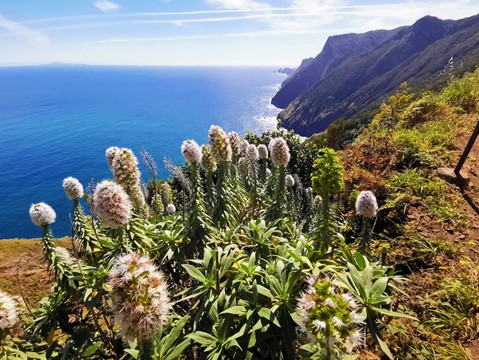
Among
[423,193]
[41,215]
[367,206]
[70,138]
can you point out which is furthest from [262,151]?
[70,138]

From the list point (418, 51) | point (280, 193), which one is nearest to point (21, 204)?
point (280, 193)

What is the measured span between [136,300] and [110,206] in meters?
1.83

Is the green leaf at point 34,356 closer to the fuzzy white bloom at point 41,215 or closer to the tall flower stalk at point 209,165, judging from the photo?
the fuzzy white bloom at point 41,215

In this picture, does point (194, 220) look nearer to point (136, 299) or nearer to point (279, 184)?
point (279, 184)

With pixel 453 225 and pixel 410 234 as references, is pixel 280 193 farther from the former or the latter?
pixel 453 225

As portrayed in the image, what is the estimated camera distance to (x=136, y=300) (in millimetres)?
2465

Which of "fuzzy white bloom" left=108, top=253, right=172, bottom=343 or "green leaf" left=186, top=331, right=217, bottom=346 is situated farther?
"green leaf" left=186, top=331, right=217, bottom=346

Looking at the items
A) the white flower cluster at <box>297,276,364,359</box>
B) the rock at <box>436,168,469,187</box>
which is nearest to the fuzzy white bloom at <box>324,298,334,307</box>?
the white flower cluster at <box>297,276,364,359</box>

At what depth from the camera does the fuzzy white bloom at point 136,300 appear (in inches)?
96.0

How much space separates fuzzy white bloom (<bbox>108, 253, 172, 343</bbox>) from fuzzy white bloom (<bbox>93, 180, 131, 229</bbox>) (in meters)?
1.54

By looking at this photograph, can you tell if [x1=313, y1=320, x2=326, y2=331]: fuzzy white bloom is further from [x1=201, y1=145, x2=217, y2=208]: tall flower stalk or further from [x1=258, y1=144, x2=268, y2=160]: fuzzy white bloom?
[x1=258, y1=144, x2=268, y2=160]: fuzzy white bloom

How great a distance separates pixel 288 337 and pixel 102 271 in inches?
105

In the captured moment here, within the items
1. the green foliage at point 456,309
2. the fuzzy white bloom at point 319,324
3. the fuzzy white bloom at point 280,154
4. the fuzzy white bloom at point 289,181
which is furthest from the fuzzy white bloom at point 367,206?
the fuzzy white bloom at point 289,181

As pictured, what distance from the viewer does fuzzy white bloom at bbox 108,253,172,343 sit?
2.44 meters
